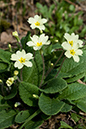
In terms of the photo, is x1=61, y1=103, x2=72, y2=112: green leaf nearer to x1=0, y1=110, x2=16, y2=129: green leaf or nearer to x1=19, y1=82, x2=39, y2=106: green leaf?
x1=19, y1=82, x2=39, y2=106: green leaf

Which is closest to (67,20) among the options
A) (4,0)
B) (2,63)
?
(4,0)

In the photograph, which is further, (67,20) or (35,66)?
(67,20)

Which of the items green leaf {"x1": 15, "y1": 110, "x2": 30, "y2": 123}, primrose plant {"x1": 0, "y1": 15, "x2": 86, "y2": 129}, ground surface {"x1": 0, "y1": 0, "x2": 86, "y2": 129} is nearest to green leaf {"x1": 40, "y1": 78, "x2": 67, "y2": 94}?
primrose plant {"x1": 0, "y1": 15, "x2": 86, "y2": 129}

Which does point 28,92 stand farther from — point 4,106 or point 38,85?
point 4,106

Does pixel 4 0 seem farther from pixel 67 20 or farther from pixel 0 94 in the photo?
pixel 0 94

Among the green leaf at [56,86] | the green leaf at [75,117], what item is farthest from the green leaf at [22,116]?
the green leaf at [75,117]
